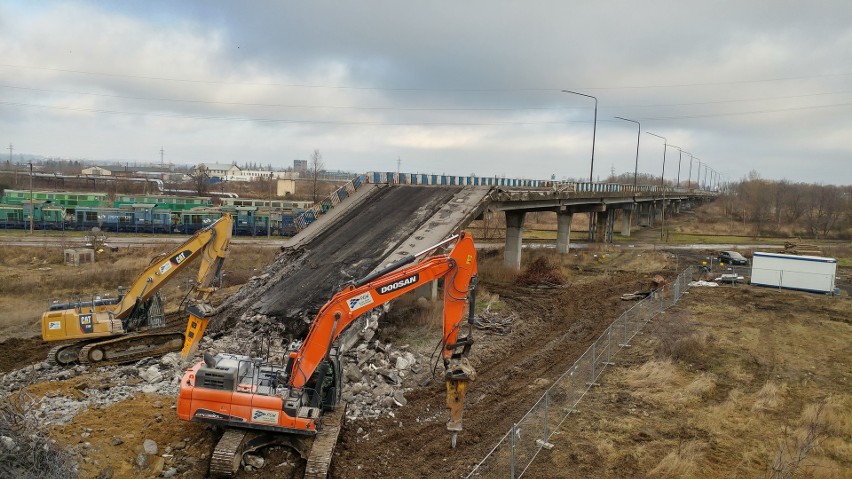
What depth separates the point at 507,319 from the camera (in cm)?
2800

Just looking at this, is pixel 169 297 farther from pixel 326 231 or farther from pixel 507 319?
pixel 507 319

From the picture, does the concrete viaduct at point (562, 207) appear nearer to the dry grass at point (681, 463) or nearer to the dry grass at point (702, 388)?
the dry grass at point (702, 388)

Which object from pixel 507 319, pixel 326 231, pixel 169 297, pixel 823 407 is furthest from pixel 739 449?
pixel 169 297

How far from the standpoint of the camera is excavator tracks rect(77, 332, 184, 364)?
19.9 metres

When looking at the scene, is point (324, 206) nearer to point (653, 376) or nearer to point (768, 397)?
point (653, 376)

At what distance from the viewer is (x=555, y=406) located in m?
16.4

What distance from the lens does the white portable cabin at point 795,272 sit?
114 feet

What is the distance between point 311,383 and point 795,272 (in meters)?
33.9

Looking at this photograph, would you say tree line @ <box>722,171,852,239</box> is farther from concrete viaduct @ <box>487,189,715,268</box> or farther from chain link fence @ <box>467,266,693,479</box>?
chain link fence @ <box>467,266,693,479</box>

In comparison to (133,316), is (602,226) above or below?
above

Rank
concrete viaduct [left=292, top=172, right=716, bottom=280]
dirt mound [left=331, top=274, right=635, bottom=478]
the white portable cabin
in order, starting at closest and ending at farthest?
dirt mound [left=331, top=274, right=635, bottom=478], concrete viaduct [left=292, top=172, right=716, bottom=280], the white portable cabin

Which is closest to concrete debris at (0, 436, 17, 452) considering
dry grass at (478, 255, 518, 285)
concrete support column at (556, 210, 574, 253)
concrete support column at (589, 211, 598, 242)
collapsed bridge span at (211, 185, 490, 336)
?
collapsed bridge span at (211, 185, 490, 336)

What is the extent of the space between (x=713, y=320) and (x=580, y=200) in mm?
24036

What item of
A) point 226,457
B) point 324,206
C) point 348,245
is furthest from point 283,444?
point 324,206
